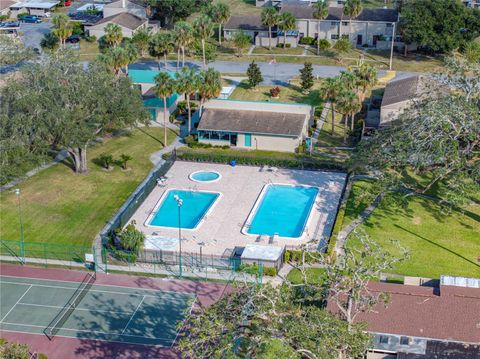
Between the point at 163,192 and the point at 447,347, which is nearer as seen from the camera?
the point at 447,347

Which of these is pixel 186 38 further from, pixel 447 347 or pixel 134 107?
pixel 447 347

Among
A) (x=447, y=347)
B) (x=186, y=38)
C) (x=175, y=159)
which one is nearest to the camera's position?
(x=447, y=347)

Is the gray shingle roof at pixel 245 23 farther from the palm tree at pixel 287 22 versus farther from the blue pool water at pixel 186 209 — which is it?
the blue pool water at pixel 186 209

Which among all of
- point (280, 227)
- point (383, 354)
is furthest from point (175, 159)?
point (383, 354)

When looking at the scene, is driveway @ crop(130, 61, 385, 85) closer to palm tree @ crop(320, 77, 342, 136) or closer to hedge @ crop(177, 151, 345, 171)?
palm tree @ crop(320, 77, 342, 136)

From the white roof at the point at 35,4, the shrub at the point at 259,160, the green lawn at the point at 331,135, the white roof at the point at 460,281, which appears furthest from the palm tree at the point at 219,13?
the white roof at the point at 460,281

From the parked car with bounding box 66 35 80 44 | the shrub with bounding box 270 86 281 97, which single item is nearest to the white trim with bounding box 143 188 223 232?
the shrub with bounding box 270 86 281 97
